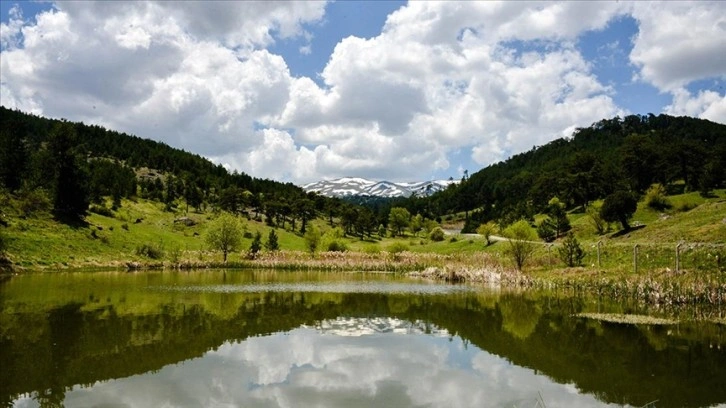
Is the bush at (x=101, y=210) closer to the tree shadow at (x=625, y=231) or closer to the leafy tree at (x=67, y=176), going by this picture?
the leafy tree at (x=67, y=176)

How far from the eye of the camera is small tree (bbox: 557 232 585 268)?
51.4m

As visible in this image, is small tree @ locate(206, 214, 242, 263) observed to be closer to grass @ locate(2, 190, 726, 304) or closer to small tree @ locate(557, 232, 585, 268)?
grass @ locate(2, 190, 726, 304)

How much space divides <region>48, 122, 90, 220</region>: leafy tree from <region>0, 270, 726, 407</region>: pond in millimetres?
56673

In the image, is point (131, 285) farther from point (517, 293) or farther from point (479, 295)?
point (517, 293)

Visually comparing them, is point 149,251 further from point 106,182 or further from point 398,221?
point 398,221

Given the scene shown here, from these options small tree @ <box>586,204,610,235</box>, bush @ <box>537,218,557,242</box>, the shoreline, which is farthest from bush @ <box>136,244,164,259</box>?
small tree @ <box>586,204,610,235</box>

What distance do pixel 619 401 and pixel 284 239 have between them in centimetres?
11673

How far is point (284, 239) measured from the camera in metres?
128

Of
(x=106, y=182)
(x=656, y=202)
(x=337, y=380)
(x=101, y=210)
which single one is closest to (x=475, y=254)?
(x=656, y=202)

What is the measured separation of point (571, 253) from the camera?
51.3 meters

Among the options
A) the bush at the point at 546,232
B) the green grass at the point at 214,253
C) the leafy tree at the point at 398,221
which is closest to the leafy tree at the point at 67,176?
the green grass at the point at 214,253

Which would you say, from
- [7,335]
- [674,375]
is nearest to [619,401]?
[674,375]

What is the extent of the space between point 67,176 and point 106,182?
44520 mm

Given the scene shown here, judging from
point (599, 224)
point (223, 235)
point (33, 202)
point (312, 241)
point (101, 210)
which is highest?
point (101, 210)
